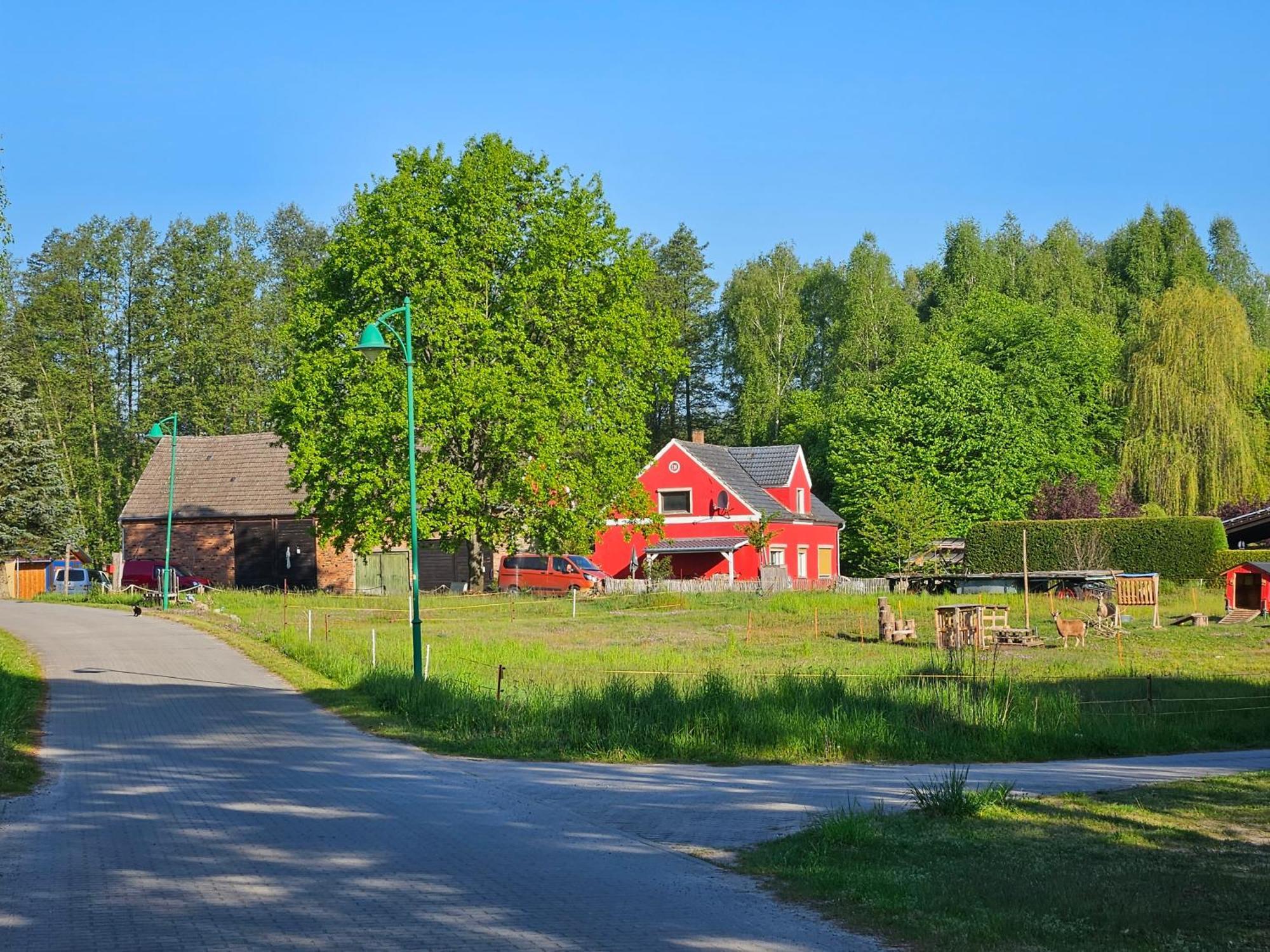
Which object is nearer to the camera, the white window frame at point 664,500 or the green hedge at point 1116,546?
the green hedge at point 1116,546

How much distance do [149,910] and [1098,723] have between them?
14.1m

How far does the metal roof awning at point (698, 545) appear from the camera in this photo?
58.1 metres

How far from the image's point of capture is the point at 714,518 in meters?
60.1

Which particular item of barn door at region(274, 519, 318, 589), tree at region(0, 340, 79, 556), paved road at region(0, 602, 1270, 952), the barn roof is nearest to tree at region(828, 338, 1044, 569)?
barn door at region(274, 519, 318, 589)

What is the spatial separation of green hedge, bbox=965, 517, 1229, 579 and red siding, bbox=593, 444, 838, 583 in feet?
33.3

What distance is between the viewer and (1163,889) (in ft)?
29.7

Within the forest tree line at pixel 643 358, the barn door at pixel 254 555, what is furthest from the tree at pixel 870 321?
the barn door at pixel 254 555

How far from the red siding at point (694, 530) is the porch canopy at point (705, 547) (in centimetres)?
37

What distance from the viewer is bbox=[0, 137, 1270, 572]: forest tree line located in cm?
4438

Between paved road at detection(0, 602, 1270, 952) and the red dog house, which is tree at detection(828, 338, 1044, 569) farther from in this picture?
paved road at detection(0, 602, 1270, 952)

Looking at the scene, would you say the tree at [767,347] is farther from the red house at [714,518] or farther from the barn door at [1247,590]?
the barn door at [1247,590]

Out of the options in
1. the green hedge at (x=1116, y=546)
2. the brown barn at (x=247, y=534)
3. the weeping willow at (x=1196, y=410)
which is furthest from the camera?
the weeping willow at (x=1196, y=410)

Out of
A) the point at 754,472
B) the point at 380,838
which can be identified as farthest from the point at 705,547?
the point at 380,838

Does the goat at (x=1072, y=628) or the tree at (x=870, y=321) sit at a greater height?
the tree at (x=870, y=321)
